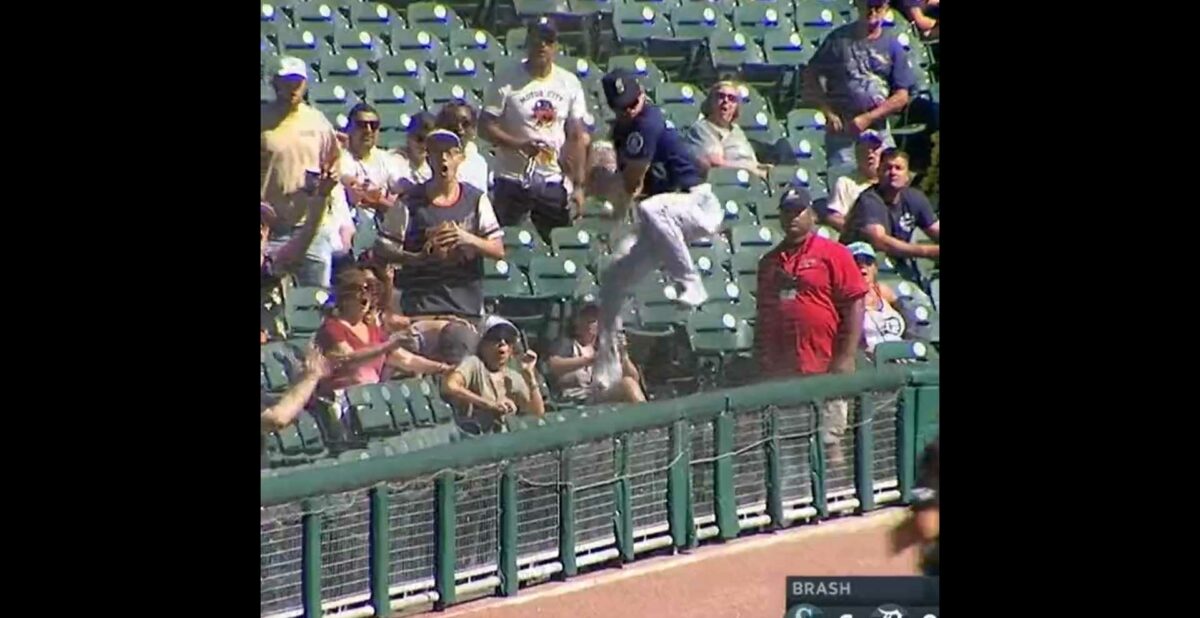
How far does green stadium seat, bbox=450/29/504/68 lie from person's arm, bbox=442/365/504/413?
2.85 feet

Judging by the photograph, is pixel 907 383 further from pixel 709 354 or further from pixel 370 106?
pixel 370 106

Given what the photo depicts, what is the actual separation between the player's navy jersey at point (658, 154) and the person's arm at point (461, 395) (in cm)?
71

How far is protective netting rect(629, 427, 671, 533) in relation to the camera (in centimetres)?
559

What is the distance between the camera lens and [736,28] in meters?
5.73

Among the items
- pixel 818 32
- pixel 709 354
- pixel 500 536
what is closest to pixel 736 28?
pixel 818 32

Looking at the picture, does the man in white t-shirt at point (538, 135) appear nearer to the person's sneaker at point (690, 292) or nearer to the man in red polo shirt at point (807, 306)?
the person's sneaker at point (690, 292)

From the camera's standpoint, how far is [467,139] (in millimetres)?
5723

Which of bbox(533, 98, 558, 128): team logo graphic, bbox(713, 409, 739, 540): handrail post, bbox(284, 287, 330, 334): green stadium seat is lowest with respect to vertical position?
bbox(713, 409, 739, 540): handrail post

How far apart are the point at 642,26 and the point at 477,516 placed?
4.60 feet

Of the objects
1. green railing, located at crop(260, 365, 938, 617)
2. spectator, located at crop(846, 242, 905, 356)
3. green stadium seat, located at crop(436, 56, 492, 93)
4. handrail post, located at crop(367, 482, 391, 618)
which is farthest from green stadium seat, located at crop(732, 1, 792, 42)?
handrail post, located at crop(367, 482, 391, 618)

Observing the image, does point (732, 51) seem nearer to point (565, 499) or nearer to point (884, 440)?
point (884, 440)
